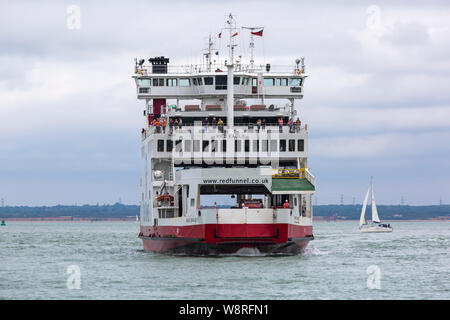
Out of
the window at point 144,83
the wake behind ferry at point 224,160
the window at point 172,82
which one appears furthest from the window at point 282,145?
the window at point 144,83

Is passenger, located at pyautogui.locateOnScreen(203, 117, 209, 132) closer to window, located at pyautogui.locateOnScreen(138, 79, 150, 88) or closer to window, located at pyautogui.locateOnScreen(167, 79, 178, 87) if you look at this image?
window, located at pyautogui.locateOnScreen(167, 79, 178, 87)

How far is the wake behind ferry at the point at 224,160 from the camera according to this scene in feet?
136

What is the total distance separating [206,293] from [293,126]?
21147 mm

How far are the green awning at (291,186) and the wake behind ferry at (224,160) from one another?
5 centimetres

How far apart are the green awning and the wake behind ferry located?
1.9 inches

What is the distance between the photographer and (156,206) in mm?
49406

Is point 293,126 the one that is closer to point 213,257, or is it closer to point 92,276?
point 213,257

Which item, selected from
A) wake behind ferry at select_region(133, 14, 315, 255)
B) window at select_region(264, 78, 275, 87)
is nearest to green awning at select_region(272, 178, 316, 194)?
wake behind ferry at select_region(133, 14, 315, 255)

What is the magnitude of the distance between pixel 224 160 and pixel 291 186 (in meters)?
6.72

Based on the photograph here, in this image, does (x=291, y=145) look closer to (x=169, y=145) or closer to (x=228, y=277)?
(x=169, y=145)

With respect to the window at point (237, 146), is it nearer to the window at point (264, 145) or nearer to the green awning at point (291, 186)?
the window at point (264, 145)

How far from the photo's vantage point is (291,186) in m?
42.9
